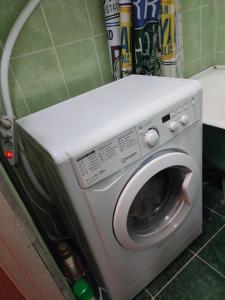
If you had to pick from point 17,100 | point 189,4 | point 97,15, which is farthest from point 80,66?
point 189,4

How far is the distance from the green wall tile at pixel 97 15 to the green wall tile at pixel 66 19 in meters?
0.03

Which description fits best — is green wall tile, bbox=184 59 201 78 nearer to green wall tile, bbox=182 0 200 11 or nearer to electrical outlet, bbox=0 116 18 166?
green wall tile, bbox=182 0 200 11

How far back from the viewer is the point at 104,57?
114 cm

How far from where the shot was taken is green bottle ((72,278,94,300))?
0.93 m

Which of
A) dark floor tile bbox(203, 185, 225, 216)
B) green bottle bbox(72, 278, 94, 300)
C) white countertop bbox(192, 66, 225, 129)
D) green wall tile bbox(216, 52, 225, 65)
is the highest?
green wall tile bbox(216, 52, 225, 65)

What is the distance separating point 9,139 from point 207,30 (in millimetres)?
1533

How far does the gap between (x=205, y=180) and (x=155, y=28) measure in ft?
3.51

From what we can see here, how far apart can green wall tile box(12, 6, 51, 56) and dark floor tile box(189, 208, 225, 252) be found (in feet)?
4.16

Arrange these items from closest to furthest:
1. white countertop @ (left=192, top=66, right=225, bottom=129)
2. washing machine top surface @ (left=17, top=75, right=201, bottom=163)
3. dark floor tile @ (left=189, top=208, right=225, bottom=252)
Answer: washing machine top surface @ (left=17, top=75, right=201, bottom=163)
dark floor tile @ (left=189, top=208, right=225, bottom=252)
white countertop @ (left=192, top=66, right=225, bottom=129)

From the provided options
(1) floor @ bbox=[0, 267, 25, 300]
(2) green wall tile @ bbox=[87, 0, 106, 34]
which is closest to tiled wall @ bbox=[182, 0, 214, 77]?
(2) green wall tile @ bbox=[87, 0, 106, 34]

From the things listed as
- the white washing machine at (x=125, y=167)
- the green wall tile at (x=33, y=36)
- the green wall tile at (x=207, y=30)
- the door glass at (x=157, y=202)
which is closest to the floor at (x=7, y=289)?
the white washing machine at (x=125, y=167)

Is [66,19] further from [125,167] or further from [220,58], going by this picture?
[220,58]

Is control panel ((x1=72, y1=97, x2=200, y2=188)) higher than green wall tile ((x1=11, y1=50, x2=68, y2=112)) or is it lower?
lower

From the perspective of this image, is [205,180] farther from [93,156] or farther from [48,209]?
[93,156]
